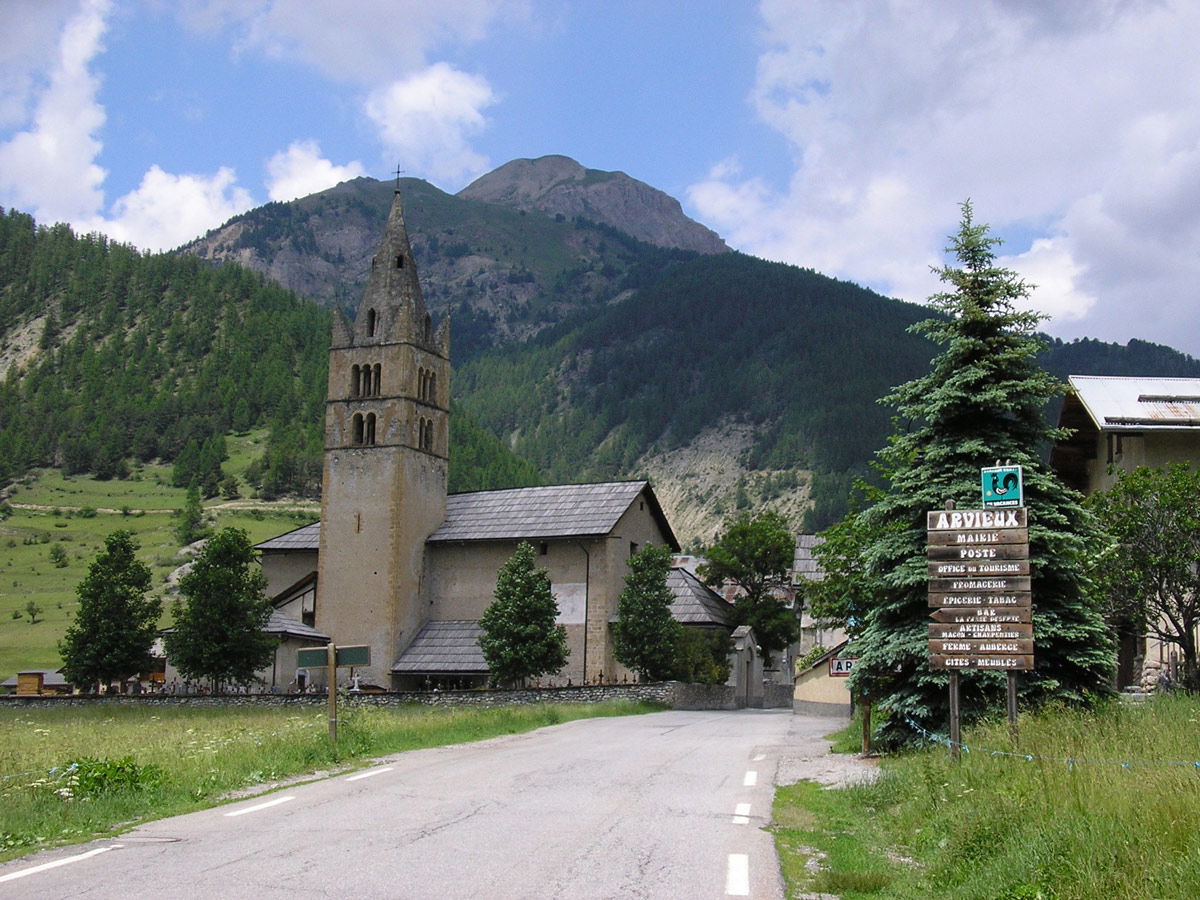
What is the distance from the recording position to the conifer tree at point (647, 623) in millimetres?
47969

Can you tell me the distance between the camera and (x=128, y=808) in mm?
12477

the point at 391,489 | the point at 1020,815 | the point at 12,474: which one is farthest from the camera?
the point at 12,474

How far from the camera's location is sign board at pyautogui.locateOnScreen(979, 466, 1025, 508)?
1505 cm

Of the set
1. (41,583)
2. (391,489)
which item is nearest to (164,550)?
(41,583)

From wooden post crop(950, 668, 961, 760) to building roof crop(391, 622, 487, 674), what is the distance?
124 feet

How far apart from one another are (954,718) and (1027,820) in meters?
5.20

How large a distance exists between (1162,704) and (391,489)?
4371cm

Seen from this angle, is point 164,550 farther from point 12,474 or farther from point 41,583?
point 12,474

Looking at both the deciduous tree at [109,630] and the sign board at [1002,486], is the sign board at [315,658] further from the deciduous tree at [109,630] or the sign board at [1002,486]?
the deciduous tree at [109,630]

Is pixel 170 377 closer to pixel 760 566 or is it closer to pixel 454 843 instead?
pixel 760 566

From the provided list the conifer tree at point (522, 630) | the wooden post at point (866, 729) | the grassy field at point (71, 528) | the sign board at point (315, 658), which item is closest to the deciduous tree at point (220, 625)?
the conifer tree at point (522, 630)

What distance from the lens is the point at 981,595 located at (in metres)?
14.7

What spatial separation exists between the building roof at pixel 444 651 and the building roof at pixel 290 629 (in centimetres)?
394

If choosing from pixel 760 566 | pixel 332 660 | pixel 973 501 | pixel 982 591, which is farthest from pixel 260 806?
pixel 760 566
